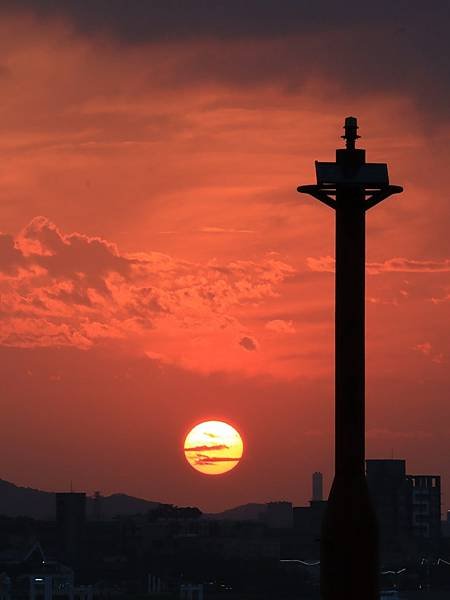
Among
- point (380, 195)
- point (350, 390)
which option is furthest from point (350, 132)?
point (350, 390)

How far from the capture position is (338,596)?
169 feet

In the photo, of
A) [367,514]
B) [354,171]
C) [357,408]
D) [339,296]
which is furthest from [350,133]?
[367,514]

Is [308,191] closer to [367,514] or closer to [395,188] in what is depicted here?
[395,188]

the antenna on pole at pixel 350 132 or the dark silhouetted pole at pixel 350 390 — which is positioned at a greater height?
the antenna on pole at pixel 350 132

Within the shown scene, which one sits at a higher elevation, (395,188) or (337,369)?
(395,188)

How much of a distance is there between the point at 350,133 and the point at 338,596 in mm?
13955

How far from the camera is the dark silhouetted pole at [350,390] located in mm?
51250

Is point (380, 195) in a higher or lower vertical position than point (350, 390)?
higher

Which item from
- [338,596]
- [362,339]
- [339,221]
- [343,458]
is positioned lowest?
[338,596]

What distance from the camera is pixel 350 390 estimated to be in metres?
51.3

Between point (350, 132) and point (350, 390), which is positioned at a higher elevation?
point (350, 132)

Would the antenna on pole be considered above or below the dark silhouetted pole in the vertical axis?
above

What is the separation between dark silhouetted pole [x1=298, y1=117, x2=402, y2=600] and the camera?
51250mm

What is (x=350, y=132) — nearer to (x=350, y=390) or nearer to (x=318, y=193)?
(x=318, y=193)
